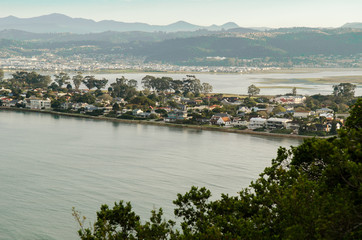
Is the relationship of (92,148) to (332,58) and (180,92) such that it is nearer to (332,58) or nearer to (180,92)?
(180,92)

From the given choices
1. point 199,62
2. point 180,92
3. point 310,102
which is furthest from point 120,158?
point 199,62

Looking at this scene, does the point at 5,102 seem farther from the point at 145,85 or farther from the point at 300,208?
the point at 300,208

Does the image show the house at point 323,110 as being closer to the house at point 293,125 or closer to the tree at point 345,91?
the house at point 293,125

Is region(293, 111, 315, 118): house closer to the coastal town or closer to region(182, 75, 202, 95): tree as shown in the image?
the coastal town

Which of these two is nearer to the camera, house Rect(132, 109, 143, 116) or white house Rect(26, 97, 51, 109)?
house Rect(132, 109, 143, 116)

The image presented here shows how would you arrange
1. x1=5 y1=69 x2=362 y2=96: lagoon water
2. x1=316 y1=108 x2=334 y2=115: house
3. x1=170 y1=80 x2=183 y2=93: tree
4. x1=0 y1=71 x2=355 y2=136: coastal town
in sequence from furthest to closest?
1. x1=5 y1=69 x2=362 y2=96: lagoon water
2. x1=170 y1=80 x2=183 y2=93: tree
3. x1=316 y1=108 x2=334 y2=115: house
4. x1=0 y1=71 x2=355 y2=136: coastal town

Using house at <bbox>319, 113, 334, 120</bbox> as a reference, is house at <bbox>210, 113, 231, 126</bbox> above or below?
below

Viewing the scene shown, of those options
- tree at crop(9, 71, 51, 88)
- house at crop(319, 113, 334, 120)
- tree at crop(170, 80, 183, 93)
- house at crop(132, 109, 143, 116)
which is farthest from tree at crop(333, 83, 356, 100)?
tree at crop(9, 71, 51, 88)

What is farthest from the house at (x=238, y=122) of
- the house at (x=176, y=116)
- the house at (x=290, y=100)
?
the house at (x=290, y=100)
